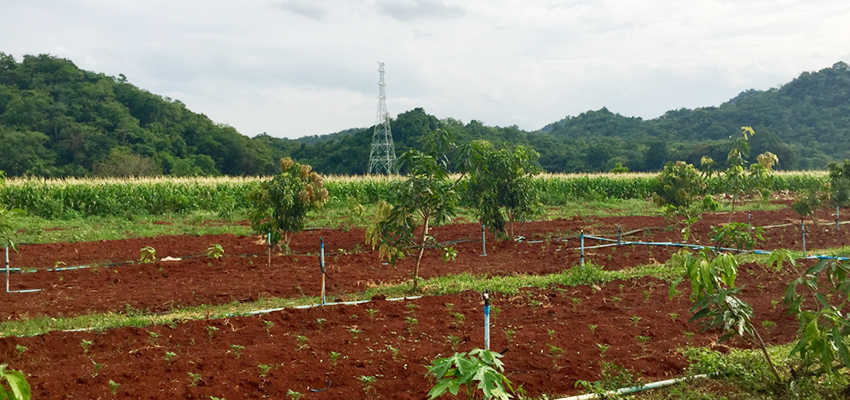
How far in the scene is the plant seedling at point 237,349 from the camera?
245 inches

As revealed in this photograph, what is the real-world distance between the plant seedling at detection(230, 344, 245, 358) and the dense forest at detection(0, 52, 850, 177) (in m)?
34.9

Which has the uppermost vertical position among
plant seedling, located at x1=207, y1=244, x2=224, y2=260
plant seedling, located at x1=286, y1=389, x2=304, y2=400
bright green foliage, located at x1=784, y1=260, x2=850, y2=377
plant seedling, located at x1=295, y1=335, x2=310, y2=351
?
bright green foliage, located at x1=784, y1=260, x2=850, y2=377

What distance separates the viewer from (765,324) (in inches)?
297

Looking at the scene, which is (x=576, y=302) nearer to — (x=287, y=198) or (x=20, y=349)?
(x=287, y=198)

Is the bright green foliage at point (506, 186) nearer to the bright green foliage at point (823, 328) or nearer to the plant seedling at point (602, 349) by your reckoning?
the plant seedling at point (602, 349)

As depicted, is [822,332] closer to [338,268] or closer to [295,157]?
[338,268]

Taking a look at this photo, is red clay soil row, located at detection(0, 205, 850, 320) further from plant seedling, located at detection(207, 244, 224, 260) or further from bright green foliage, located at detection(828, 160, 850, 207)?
bright green foliage, located at detection(828, 160, 850, 207)

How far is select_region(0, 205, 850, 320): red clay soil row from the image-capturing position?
9227 mm

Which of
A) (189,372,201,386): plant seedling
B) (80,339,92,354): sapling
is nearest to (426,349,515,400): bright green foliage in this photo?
(189,372,201,386): plant seedling

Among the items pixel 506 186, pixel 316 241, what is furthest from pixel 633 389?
pixel 316 241

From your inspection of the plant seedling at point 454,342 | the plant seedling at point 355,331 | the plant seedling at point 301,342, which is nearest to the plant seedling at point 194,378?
the plant seedling at point 301,342

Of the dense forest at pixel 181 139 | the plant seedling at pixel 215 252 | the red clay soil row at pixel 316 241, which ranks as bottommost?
the red clay soil row at pixel 316 241

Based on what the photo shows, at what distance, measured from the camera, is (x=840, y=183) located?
65.3 ft

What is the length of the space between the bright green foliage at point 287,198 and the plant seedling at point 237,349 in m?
5.91
